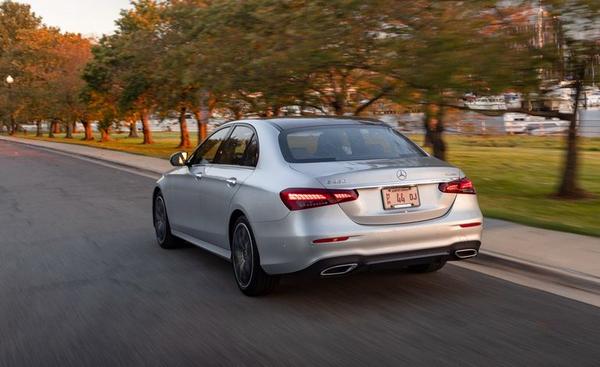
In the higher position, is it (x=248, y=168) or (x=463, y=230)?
(x=248, y=168)

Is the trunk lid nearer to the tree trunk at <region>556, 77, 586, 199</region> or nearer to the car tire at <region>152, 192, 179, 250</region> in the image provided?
the car tire at <region>152, 192, 179, 250</region>

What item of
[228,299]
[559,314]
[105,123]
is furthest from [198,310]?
[105,123]

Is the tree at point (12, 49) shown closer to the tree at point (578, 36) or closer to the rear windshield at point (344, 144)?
the tree at point (578, 36)

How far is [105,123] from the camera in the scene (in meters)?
54.0

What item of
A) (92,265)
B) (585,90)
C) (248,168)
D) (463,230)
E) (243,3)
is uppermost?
(243,3)

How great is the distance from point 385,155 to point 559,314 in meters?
1.91

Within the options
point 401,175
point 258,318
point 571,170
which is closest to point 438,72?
point 571,170

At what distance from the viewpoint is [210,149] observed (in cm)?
776

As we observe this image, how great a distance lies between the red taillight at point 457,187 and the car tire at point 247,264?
5.12 ft

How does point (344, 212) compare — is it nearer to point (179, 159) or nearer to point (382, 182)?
point (382, 182)

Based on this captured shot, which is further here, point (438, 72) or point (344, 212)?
point (438, 72)

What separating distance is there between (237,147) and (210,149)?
796 mm

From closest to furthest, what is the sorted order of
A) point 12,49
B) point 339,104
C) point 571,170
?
point 571,170, point 339,104, point 12,49

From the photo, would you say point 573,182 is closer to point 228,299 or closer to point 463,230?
point 463,230
